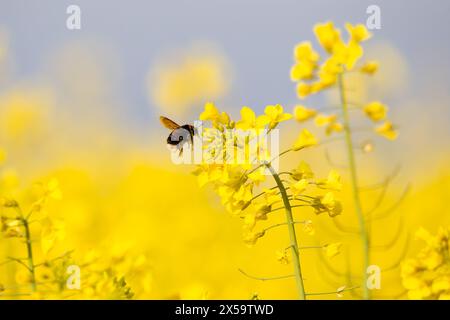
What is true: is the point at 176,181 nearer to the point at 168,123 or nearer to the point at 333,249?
the point at 168,123

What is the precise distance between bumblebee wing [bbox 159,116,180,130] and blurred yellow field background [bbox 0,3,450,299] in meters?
0.13

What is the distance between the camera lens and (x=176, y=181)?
8.24 ft

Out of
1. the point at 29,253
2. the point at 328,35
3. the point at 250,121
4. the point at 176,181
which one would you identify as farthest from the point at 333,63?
the point at 176,181

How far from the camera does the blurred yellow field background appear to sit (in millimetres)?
2086

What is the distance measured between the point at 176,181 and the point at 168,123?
0.83 meters

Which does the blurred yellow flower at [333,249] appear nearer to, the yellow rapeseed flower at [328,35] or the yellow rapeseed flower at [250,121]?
the yellow rapeseed flower at [250,121]

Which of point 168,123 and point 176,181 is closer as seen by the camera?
point 168,123

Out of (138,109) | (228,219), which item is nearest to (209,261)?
(228,219)

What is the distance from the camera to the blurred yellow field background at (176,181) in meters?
2.09

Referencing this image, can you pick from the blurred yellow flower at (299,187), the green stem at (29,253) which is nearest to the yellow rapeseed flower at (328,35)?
the blurred yellow flower at (299,187)

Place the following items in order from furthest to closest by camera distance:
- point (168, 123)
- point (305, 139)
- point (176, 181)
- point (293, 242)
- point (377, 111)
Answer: point (176, 181) < point (168, 123) < point (377, 111) < point (305, 139) < point (293, 242)

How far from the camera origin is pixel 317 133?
6.89ft

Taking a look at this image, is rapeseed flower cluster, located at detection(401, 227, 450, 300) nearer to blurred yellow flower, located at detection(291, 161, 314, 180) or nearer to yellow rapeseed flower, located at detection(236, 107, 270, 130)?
blurred yellow flower, located at detection(291, 161, 314, 180)

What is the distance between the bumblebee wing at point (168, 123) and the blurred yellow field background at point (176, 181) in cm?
13
